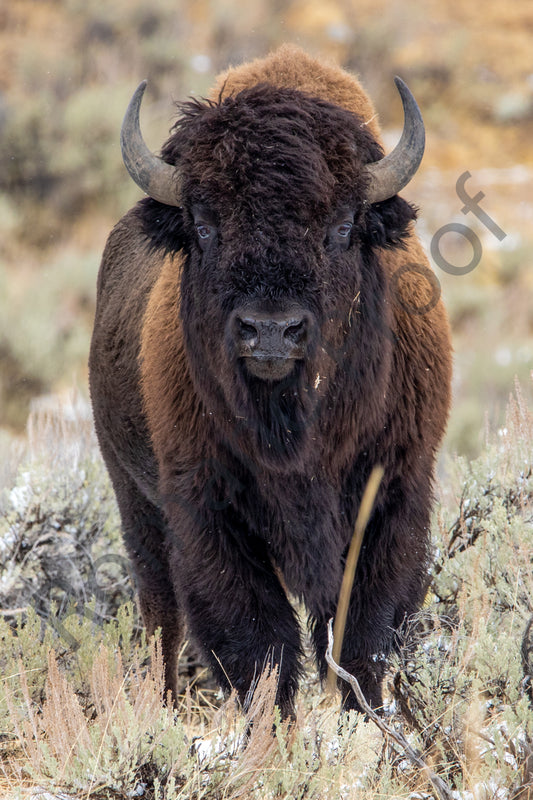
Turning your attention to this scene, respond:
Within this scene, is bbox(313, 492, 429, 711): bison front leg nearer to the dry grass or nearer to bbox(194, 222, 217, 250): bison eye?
the dry grass

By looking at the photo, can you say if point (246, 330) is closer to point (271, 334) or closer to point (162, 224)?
point (271, 334)

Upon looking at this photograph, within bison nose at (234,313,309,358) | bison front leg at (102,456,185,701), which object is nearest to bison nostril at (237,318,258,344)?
bison nose at (234,313,309,358)

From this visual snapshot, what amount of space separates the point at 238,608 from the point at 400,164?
79.4 inches

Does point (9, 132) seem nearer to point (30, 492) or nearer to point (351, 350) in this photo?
point (30, 492)

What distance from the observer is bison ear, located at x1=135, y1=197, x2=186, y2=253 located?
3.96 meters

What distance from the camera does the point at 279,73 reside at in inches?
167

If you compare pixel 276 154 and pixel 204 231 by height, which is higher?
pixel 276 154

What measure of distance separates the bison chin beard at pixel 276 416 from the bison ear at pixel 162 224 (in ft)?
2.75

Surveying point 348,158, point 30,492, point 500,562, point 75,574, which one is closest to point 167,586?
point 75,574

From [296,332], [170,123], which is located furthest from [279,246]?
[170,123]

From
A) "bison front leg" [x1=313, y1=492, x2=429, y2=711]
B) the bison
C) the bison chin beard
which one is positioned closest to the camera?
the bison

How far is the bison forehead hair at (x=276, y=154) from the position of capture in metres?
3.37

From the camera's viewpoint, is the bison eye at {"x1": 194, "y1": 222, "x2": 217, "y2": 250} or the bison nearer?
the bison

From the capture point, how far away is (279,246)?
10.8 ft
